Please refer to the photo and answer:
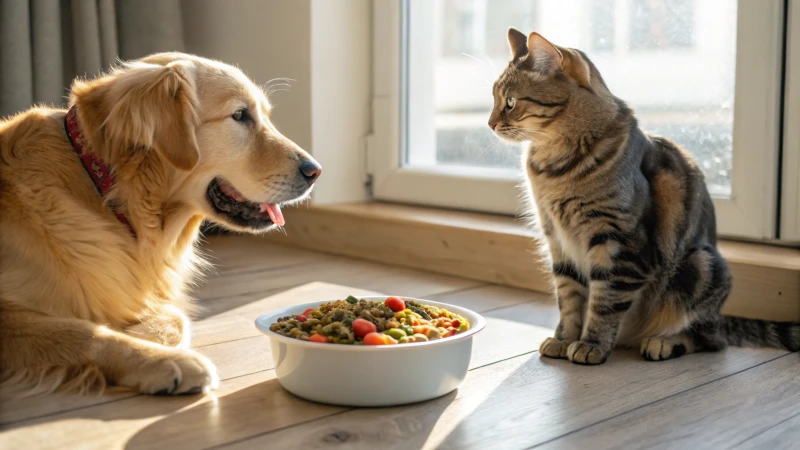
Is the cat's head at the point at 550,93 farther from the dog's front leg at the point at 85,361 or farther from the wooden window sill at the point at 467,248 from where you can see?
the dog's front leg at the point at 85,361

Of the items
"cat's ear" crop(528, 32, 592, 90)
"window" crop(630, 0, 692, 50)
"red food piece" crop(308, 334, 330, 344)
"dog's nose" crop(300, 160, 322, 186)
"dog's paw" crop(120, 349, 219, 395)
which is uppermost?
"window" crop(630, 0, 692, 50)

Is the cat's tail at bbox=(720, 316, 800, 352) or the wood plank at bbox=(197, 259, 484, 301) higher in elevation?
the cat's tail at bbox=(720, 316, 800, 352)

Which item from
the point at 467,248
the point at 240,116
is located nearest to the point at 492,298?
the point at 467,248

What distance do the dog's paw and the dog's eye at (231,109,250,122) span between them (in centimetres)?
57

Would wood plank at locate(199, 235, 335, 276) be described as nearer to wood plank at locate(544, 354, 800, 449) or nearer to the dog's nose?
the dog's nose

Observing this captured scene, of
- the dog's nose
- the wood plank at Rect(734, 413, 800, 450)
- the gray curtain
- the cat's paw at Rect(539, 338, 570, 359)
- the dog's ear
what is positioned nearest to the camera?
the wood plank at Rect(734, 413, 800, 450)

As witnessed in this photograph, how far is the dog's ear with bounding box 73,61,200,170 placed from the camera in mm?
1657

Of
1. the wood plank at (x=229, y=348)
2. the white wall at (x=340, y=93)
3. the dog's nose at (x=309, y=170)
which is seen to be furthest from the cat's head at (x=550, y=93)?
the white wall at (x=340, y=93)

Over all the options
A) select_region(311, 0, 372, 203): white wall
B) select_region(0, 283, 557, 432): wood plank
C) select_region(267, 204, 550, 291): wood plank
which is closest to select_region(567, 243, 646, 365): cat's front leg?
select_region(0, 283, 557, 432): wood plank

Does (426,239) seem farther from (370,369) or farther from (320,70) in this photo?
(370,369)

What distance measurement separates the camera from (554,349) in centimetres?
178

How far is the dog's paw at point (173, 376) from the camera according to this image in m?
1.49

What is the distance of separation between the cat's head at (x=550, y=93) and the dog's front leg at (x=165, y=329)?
0.86 meters

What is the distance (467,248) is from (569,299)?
793 mm
